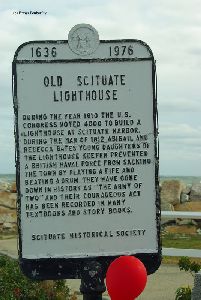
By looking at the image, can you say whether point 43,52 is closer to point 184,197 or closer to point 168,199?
point 168,199

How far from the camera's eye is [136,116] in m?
6.03

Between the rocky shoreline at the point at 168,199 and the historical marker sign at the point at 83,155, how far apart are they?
12.4 meters

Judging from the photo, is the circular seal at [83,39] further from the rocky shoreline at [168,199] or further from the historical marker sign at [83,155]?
the rocky shoreline at [168,199]

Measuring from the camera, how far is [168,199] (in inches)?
780

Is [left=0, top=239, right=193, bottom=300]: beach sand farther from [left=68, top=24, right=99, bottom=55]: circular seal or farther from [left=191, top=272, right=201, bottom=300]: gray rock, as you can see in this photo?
[left=68, top=24, right=99, bottom=55]: circular seal

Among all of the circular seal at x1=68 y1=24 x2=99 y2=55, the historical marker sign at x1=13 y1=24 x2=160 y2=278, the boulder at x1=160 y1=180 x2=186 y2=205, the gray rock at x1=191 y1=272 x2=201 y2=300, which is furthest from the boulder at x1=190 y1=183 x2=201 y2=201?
the circular seal at x1=68 y1=24 x2=99 y2=55

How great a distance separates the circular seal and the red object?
196cm

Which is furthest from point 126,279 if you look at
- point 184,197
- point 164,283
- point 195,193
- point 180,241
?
point 195,193

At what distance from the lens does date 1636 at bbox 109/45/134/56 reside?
6082 millimetres

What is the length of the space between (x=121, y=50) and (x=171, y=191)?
1431 centimetres

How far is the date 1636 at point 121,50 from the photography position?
6.08 meters

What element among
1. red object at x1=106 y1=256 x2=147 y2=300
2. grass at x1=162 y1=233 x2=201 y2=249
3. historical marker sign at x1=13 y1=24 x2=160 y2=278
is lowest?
grass at x1=162 y1=233 x2=201 y2=249

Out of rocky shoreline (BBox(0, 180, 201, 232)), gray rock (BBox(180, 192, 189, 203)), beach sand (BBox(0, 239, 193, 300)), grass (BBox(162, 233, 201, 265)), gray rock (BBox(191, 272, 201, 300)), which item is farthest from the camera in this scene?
gray rock (BBox(180, 192, 189, 203))

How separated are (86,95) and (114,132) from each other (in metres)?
0.41
